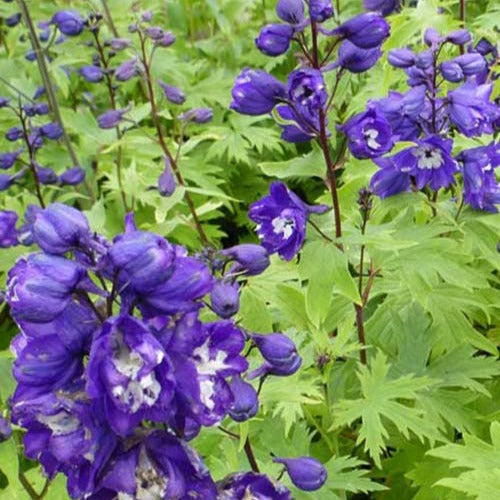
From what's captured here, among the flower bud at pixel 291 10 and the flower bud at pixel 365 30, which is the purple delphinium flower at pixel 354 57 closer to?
the flower bud at pixel 365 30

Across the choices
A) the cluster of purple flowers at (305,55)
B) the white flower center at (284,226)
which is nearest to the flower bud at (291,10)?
the cluster of purple flowers at (305,55)

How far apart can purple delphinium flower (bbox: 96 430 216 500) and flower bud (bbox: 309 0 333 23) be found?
4.87 feet

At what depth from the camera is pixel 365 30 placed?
2631 mm

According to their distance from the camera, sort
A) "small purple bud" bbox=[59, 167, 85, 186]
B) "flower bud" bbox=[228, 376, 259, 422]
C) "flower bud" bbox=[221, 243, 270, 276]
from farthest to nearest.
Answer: "small purple bud" bbox=[59, 167, 85, 186] < "flower bud" bbox=[221, 243, 270, 276] < "flower bud" bbox=[228, 376, 259, 422]

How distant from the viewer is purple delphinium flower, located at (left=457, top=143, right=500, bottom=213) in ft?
10.1

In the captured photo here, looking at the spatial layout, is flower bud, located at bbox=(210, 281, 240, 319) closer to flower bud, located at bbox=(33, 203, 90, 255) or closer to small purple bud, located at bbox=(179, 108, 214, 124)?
flower bud, located at bbox=(33, 203, 90, 255)

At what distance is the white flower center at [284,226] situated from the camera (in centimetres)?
270

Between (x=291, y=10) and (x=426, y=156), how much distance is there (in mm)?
780

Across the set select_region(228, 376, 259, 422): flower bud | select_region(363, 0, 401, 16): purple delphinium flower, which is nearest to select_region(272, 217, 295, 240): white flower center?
select_region(228, 376, 259, 422): flower bud

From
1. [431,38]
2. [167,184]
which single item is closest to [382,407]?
[431,38]

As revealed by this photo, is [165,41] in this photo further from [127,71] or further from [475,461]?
[475,461]

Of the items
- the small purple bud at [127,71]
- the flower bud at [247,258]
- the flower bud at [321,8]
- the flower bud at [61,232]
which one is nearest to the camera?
the flower bud at [61,232]

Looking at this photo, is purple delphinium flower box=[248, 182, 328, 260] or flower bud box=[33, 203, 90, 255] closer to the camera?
flower bud box=[33, 203, 90, 255]

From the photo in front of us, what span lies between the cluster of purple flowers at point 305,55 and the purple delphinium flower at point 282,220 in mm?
231
